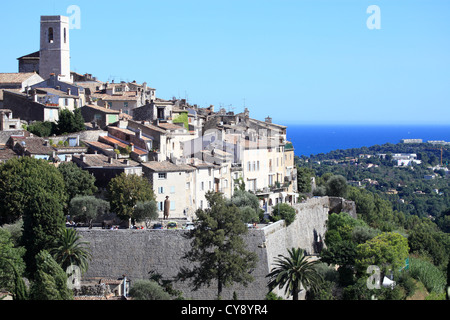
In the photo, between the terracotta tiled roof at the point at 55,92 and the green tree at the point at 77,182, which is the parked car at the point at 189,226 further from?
the terracotta tiled roof at the point at 55,92

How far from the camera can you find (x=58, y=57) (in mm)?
66812

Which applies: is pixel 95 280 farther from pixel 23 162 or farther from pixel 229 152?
pixel 229 152

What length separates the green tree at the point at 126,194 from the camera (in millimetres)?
41750

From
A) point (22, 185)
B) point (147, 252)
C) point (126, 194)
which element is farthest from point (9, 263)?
point (126, 194)

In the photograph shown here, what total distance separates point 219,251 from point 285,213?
32.7 ft

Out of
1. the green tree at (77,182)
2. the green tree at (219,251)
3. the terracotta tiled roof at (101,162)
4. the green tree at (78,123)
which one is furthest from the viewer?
the green tree at (78,123)

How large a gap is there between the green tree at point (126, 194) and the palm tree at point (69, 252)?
5449 mm

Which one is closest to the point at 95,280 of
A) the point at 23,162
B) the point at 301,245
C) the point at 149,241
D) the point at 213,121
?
the point at 149,241

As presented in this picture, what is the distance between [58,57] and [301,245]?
1209 inches

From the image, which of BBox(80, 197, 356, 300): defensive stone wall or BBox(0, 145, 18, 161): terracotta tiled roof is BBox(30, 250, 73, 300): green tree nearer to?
BBox(80, 197, 356, 300): defensive stone wall

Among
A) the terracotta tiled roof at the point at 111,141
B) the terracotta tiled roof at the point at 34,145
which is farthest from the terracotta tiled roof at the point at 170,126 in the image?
the terracotta tiled roof at the point at 34,145

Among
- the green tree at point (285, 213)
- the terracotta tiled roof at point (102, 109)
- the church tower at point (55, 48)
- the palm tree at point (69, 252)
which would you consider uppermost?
the church tower at point (55, 48)

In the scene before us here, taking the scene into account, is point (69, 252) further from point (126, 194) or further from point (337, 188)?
point (337, 188)

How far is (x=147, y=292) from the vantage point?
34938mm
